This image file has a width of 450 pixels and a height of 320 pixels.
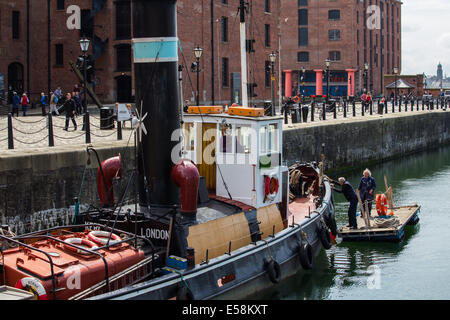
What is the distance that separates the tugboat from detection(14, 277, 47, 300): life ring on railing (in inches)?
0.5

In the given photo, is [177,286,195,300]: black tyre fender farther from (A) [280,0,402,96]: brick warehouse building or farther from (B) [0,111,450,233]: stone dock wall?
(A) [280,0,402,96]: brick warehouse building

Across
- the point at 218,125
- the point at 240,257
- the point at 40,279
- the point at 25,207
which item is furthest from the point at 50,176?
the point at 40,279

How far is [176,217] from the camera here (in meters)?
10.2

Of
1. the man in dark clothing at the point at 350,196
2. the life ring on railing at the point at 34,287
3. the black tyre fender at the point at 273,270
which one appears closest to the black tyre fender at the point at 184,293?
the life ring on railing at the point at 34,287

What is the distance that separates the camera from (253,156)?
12047 millimetres

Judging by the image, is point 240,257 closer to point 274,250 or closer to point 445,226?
point 274,250

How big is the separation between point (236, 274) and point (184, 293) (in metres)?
1.58

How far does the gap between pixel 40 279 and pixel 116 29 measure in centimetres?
3597

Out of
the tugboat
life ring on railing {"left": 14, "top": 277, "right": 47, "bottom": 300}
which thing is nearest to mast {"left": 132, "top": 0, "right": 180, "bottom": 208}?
the tugboat

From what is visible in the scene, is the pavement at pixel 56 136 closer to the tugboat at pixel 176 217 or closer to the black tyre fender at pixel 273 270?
the tugboat at pixel 176 217

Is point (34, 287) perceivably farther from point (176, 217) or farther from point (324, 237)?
point (324, 237)
